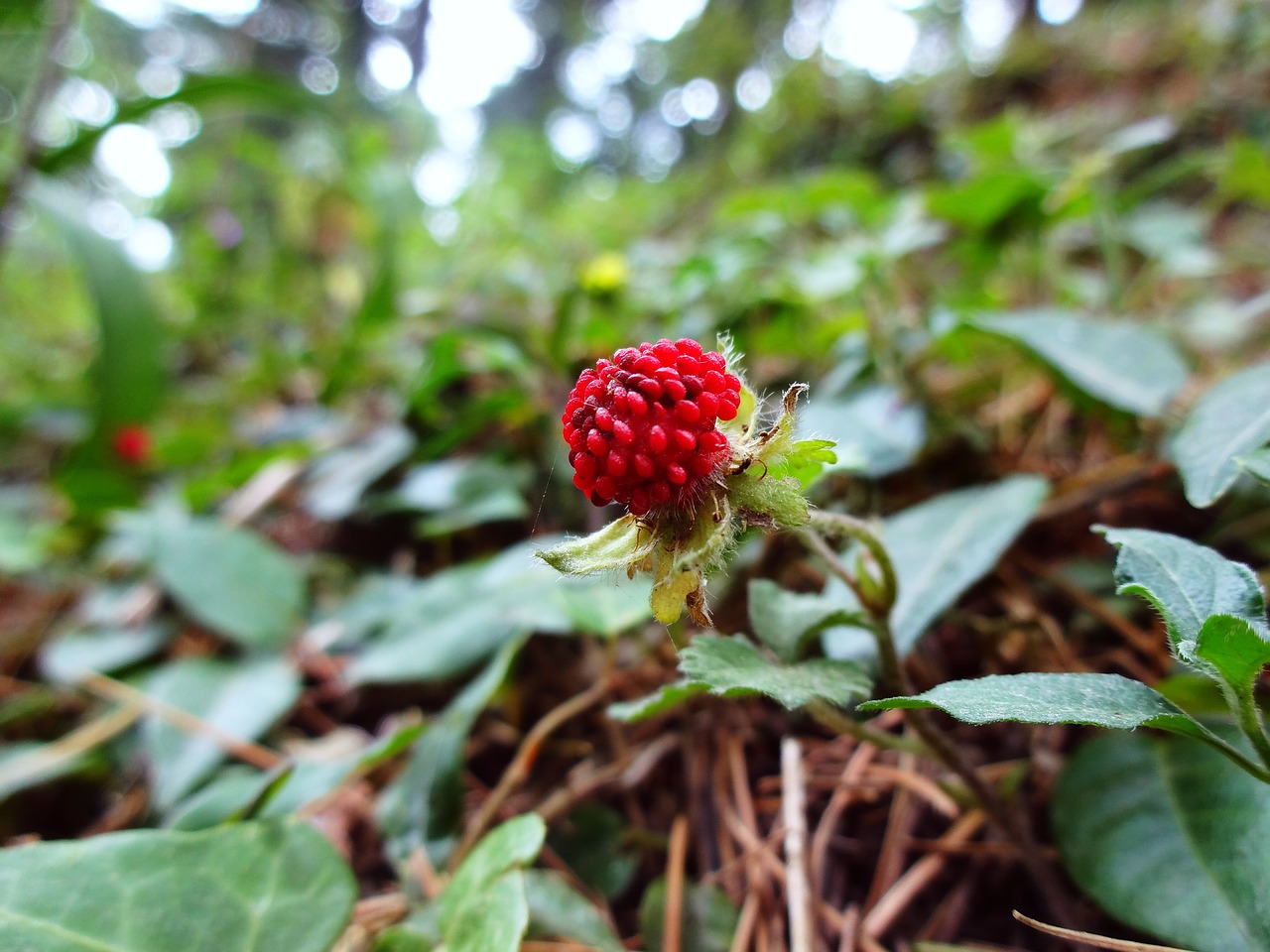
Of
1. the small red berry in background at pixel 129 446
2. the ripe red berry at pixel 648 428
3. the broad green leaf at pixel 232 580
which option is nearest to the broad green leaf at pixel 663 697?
the ripe red berry at pixel 648 428

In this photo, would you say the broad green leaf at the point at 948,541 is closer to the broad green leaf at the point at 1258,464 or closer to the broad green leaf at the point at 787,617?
the broad green leaf at the point at 787,617

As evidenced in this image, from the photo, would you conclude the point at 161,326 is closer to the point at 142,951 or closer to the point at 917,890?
the point at 142,951

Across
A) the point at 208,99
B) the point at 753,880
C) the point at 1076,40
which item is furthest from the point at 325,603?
the point at 1076,40

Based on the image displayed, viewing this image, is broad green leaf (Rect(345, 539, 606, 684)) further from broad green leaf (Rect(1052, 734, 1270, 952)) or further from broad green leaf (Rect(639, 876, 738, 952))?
broad green leaf (Rect(1052, 734, 1270, 952))

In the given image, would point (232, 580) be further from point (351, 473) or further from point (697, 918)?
point (697, 918)

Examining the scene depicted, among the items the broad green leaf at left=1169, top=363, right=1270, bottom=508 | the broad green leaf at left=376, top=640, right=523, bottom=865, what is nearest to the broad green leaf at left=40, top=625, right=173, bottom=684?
the broad green leaf at left=376, top=640, right=523, bottom=865
